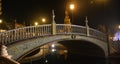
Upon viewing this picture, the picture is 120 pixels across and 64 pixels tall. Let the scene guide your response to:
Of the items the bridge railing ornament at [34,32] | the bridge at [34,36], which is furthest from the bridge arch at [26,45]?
the bridge railing ornament at [34,32]

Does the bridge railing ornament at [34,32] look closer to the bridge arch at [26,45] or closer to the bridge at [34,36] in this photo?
the bridge at [34,36]

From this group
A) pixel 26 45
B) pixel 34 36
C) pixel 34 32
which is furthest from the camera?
pixel 34 32

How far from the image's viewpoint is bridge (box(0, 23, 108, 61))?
54.2 feet

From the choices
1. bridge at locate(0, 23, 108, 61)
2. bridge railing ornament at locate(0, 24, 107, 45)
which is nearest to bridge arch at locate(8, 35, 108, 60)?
bridge at locate(0, 23, 108, 61)

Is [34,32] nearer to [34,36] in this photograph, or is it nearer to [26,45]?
[34,36]

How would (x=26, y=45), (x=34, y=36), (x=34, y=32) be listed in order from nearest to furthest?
(x=26, y=45) → (x=34, y=36) → (x=34, y=32)

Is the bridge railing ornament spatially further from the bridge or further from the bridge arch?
the bridge arch

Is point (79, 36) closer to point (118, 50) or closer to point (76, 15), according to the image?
point (118, 50)

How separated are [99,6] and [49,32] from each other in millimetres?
22334

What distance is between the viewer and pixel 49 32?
19328mm

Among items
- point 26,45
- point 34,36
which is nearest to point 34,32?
point 34,36

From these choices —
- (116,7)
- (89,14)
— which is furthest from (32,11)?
(116,7)

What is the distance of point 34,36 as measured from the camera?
17953mm

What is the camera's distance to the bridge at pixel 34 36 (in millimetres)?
16516
